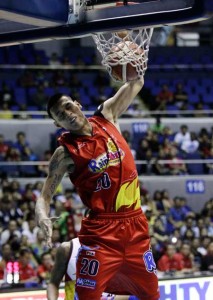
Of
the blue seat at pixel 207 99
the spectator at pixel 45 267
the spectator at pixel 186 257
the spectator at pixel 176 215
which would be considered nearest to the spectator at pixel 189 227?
the spectator at pixel 176 215

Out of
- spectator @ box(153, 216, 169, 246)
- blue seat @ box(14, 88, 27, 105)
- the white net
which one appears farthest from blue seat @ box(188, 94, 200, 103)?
the white net

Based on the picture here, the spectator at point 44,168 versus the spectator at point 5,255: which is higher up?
the spectator at point 44,168

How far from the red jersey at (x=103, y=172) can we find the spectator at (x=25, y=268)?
495 cm

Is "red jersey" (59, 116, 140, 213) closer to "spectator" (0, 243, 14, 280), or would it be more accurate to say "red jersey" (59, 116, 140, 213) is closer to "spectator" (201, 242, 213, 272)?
"spectator" (0, 243, 14, 280)

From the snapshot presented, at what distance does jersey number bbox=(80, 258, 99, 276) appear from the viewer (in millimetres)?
4707

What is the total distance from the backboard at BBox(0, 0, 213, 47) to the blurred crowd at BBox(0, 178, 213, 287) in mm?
4716

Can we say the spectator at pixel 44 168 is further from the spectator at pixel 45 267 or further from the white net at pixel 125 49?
the white net at pixel 125 49

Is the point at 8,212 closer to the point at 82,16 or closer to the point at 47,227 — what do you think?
the point at 47,227

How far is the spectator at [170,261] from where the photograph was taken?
10852 mm

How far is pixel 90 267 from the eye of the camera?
15.5 feet

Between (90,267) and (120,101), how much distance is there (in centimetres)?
109

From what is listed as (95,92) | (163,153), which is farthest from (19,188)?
(95,92)

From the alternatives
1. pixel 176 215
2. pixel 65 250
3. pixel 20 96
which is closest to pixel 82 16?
pixel 65 250

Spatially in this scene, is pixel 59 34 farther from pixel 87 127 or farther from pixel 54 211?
pixel 54 211
